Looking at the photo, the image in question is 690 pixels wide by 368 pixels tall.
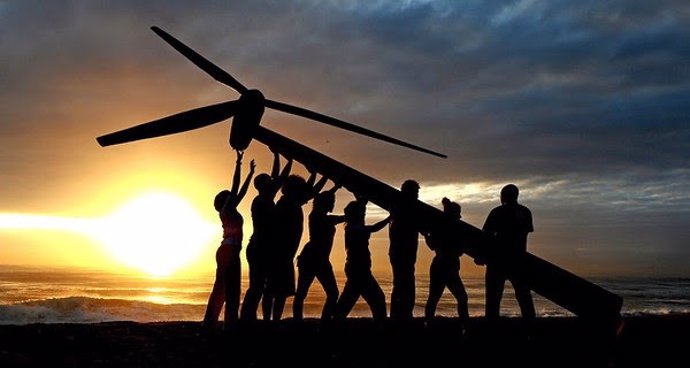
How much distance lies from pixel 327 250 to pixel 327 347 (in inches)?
65.9

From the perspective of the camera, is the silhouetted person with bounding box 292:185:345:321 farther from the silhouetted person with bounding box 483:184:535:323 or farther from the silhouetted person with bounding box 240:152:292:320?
the silhouetted person with bounding box 483:184:535:323

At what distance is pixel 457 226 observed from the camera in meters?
9.94

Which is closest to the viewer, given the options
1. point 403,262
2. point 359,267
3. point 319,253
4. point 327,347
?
point 327,347

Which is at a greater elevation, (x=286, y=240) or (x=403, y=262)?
(x=286, y=240)

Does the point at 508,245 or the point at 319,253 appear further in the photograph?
the point at 319,253

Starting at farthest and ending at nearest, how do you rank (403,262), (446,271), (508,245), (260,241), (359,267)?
1. (446,271)
2. (403,262)
3. (359,267)
4. (508,245)
5. (260,241)

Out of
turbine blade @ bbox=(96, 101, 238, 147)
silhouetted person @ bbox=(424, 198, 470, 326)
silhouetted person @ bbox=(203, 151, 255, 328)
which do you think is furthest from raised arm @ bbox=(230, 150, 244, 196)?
silhouetted person @ bbox=(424, 198, 470, 326)

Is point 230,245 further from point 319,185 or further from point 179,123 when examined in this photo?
point 179,123

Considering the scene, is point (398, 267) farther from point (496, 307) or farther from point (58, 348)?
point (58, 348)

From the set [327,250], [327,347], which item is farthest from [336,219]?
[327,347]

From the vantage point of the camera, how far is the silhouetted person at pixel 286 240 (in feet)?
32.1

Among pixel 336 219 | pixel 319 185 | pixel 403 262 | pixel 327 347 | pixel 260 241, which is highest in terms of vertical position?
pixel 319 185

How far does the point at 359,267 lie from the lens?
34.3 feet

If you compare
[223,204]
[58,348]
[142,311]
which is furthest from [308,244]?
[142,311]
